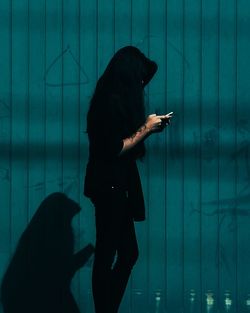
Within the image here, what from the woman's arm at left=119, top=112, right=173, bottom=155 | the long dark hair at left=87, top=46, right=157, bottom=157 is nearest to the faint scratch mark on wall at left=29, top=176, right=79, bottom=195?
the long dark hair at left=87, top=46, right=157, bottom=157

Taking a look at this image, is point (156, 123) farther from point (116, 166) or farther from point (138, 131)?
point (116, 166)

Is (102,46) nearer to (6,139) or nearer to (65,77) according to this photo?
(65,77)

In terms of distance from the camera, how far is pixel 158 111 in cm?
614

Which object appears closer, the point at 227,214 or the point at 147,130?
the point at 147,130

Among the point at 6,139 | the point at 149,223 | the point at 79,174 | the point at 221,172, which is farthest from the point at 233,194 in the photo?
the point at 6,139

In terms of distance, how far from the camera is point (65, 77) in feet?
20.1

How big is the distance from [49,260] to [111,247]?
0.98 meters

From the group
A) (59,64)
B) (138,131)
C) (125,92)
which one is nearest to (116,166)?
(138,131)

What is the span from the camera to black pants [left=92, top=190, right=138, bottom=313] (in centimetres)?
527

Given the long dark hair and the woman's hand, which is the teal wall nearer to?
the long dark hair

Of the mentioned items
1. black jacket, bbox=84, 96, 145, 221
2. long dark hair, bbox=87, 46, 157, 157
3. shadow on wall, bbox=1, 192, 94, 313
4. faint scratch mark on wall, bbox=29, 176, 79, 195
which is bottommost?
shadow on wall, bbox=1, 192, 94, 313

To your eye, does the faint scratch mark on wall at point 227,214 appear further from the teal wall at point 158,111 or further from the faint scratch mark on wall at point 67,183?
the faint scratch mark on wall at point 67,183

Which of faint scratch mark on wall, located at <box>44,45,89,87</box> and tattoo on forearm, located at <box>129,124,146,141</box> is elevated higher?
faint scratch mark on wall, located at <box>44,45,89,87</box>

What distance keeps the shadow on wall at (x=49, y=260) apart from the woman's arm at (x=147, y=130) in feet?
3.39
